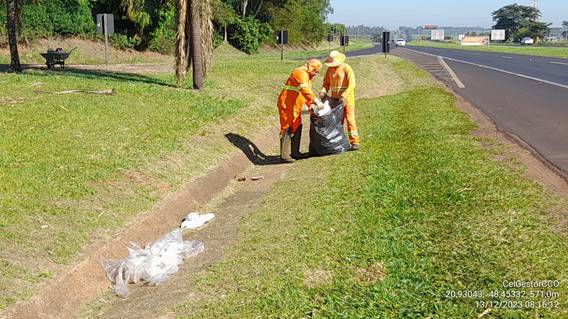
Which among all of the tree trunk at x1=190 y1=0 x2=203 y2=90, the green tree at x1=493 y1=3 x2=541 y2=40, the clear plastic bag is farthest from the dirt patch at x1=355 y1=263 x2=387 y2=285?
the green tree at x1=493 y1=3 x2=541 y2=40

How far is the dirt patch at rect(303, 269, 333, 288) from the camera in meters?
5.01

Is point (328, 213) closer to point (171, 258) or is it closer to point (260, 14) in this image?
Answer: point (171, 258)

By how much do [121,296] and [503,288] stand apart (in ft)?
10.6

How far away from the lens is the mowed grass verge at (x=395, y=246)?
4.54 m

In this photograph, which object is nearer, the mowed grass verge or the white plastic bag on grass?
the mowed grass verge

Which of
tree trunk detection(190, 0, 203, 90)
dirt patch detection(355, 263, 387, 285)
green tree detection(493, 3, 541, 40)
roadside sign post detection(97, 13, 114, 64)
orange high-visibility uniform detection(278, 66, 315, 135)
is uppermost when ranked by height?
green tree detection(493, 3, 541, 40)

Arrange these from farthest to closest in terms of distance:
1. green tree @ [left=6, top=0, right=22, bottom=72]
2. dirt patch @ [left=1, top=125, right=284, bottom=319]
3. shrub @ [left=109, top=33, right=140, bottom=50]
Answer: shrub @ [left=109, top=33, right=140, bottom=50]
green tree @ [left=6, top=0, right=22, bottom=72]
dirt patch @ [left=1, top=125, right=284, bottom=319]

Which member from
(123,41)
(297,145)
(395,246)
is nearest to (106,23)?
(123,41)

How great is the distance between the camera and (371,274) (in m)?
5.02

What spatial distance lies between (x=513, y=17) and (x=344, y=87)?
147m

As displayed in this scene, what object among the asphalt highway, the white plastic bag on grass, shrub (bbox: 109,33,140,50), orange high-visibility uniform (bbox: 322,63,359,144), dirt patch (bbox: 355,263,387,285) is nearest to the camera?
dirt patch (bbox: 355,263,387,285)

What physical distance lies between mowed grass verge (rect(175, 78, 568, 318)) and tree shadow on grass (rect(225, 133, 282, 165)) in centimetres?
240

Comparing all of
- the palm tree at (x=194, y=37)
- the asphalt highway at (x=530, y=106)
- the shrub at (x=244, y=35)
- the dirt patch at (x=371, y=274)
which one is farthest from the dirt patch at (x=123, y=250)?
the shrub at (x=244, y=35)

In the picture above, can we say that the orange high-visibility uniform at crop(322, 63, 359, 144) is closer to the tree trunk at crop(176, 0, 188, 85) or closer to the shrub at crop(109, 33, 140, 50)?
the tree trunk at crop(176, 0, 188, 85)
